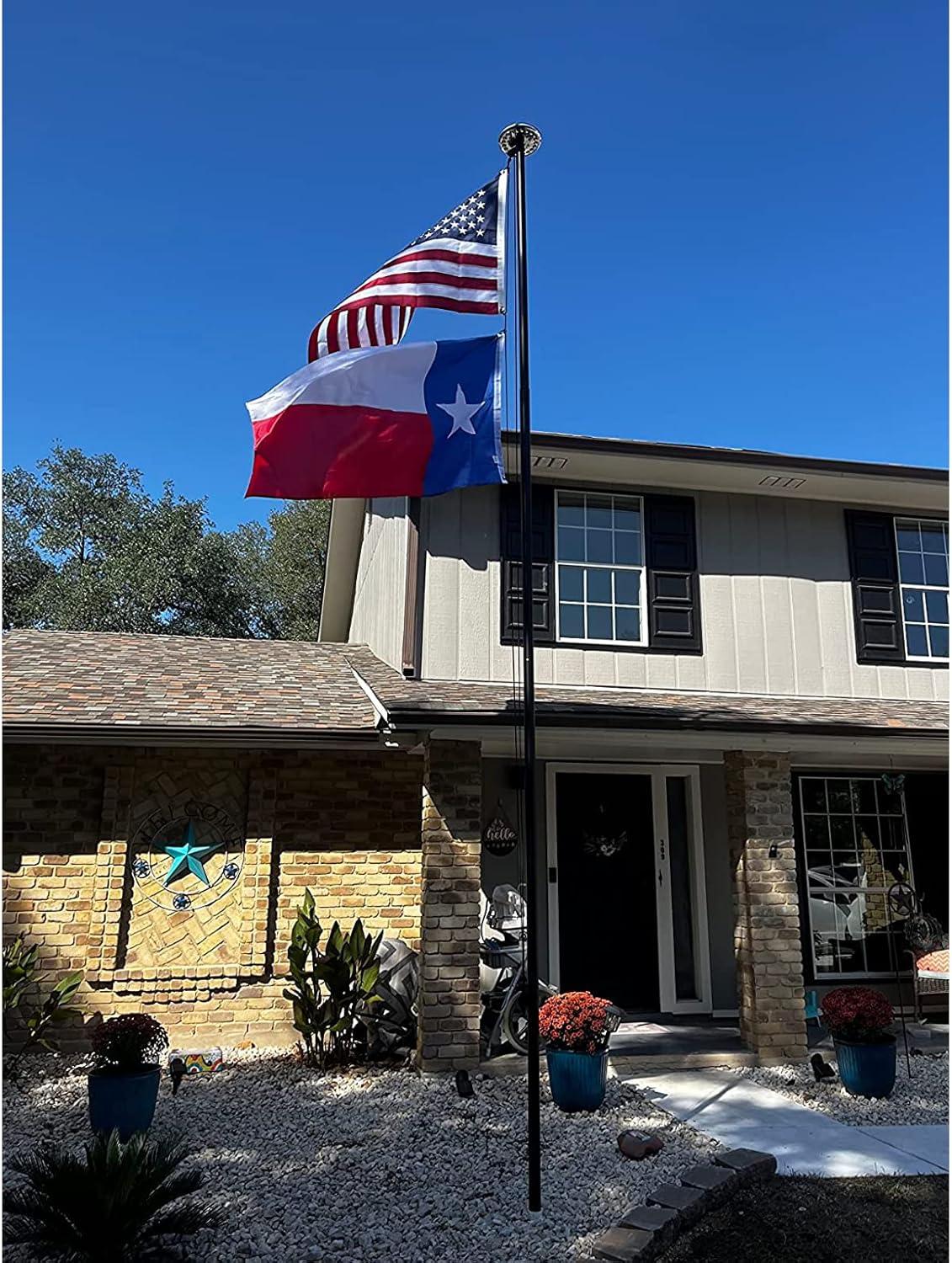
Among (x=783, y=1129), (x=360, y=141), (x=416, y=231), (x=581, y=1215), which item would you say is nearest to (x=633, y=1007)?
(x=783, y=1129)

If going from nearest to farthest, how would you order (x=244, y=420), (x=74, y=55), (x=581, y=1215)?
(x=581, y=1215) < (x=244, y=420) < (x=74, y=55)

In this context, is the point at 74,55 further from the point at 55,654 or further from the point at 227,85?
the point at 55,654

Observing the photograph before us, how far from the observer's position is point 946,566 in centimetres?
1005

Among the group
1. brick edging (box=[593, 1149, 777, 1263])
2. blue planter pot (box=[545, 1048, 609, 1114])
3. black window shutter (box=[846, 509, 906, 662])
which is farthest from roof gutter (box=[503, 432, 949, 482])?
brick edging (box=[593, 1149, 777, 1263])

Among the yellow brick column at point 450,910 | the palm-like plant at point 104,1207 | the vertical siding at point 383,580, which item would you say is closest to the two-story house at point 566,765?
the yellow brick column at point 450,910

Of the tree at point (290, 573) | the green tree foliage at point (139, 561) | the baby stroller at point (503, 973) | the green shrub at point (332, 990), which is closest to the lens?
the green shrub at point (332, 990)

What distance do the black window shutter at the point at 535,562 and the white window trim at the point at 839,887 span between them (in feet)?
11.9

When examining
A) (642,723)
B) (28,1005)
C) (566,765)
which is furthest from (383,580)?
(28,1005)

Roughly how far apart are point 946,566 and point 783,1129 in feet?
21.5

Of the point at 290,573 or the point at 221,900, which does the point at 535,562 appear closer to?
the point at 221,900

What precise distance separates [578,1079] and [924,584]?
21.8 feet

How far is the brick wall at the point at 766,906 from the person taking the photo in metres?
7.71

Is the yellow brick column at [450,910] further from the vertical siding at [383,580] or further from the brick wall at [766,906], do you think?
the brick wall at [766,906]

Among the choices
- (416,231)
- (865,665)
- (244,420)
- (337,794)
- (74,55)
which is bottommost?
(337,794)
